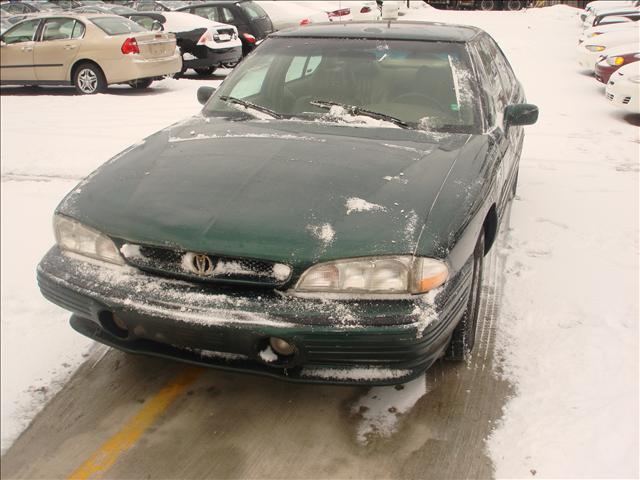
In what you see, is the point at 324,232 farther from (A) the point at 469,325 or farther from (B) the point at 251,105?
(B) the point at 251,105

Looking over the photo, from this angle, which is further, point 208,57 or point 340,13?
point 340,13

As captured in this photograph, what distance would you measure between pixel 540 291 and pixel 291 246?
2101 millimetres

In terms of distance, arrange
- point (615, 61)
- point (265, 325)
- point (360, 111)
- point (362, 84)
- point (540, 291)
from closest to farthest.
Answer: point (265, 325) → point (360, 111) → point (362, 84) → point (540, 291) → point (615, 61)

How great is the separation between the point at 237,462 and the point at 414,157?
1569 millimetres

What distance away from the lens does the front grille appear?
94.0 inches

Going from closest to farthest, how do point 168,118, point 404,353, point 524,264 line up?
point 404,353 → point 524,264 → point 168,118

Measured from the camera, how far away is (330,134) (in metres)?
3.32

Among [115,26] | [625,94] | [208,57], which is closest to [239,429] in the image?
[625,94]

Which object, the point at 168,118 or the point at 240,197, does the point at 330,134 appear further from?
the point at 168,118

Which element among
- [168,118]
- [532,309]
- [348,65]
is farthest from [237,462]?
[168,118]

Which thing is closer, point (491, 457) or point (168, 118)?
point (491, 457)

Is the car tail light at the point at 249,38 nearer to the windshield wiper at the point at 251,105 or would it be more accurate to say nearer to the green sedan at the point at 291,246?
the windshield wiper at the point at 251,105

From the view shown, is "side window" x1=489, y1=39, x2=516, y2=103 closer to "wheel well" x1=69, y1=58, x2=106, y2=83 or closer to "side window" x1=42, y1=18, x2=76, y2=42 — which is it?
"wheel well" x1=69, y1=58, x2=106, y2=83

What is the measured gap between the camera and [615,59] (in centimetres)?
1057
